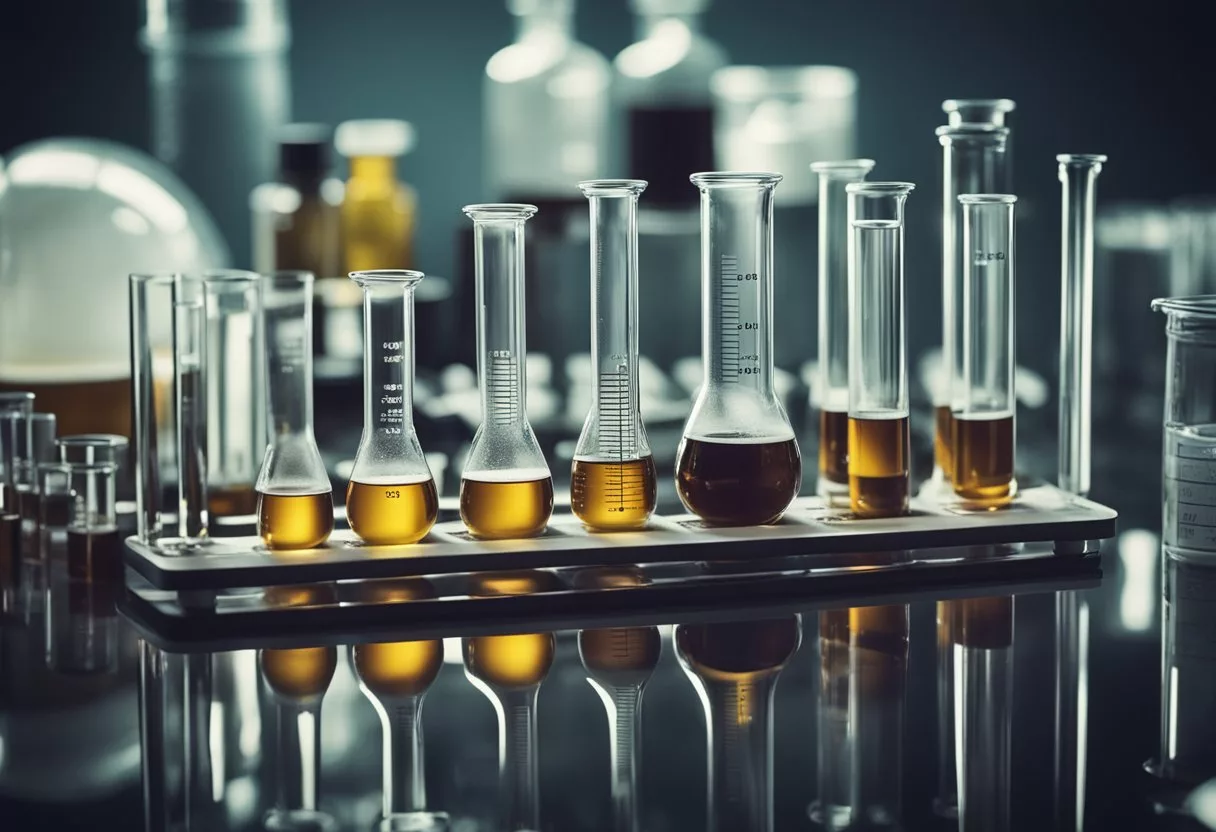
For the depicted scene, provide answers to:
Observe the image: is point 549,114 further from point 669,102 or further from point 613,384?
point 613,384

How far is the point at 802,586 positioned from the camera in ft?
4.72

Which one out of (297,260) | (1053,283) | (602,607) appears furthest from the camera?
(1053,283)

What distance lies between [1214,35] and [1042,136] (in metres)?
0.36

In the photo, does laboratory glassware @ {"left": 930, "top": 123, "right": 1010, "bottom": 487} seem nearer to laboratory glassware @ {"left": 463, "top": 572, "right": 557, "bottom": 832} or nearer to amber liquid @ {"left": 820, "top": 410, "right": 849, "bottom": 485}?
amber liquid @ {"left": 820, "top": 410, "right": 849, "bottom": 485}

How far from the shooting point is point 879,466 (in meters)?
1.48

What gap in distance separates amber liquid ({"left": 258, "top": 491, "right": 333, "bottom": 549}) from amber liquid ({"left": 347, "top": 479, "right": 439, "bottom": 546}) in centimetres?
2

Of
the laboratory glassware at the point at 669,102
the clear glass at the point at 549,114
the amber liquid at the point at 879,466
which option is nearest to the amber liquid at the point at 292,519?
the amber liquid at the point at 879,466

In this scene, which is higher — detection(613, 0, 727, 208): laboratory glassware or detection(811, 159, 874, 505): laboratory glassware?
detection(613, 0, 727, 208): laboratory glassware

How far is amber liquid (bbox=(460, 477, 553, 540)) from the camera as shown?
54.7 inches

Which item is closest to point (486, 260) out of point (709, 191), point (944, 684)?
point (709, 191)

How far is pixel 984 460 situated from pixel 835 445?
0.43 feet

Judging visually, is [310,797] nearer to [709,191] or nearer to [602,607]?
[602,607]

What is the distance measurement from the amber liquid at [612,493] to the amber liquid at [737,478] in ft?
0.12

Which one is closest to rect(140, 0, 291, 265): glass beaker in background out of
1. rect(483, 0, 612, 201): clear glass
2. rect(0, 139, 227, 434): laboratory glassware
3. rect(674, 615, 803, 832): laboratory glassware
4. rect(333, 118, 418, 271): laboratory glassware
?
rect(333, 118, 418, 271): laboratory glassware
